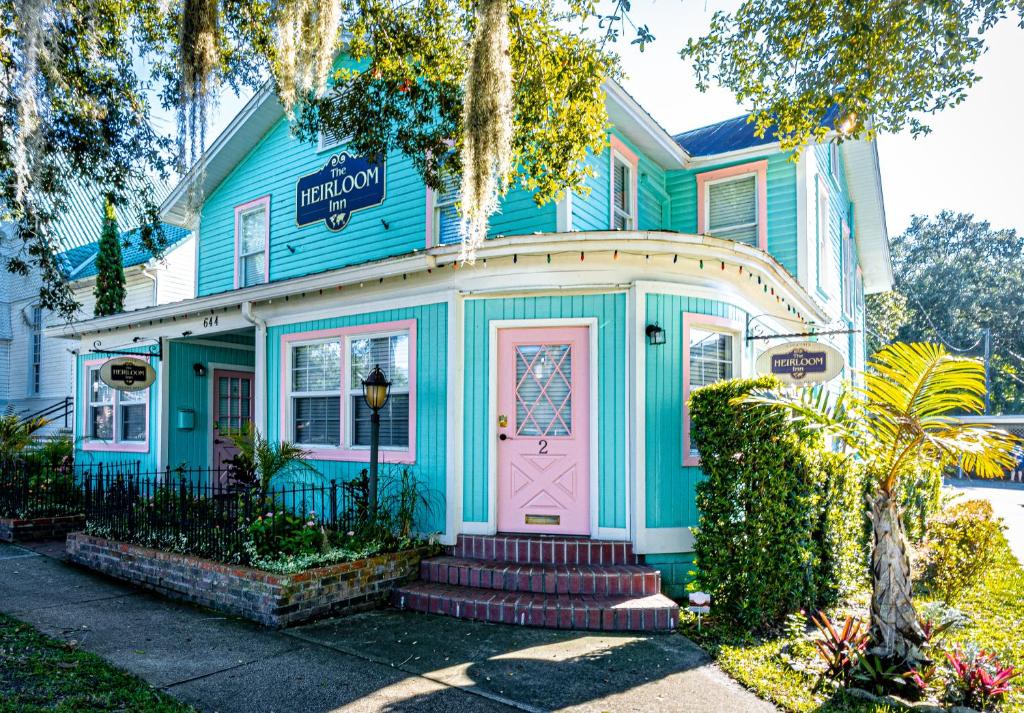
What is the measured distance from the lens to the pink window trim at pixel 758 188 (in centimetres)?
1000

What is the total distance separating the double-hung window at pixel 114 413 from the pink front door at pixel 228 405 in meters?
1.09

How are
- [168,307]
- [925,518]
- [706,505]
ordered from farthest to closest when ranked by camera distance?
[168,307], [925,518], [706,505]

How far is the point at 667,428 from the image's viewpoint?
6.52 meters

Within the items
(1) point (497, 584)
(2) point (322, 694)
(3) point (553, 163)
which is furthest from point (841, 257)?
(2) point (322, 694)

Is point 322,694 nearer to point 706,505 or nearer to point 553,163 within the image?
point 706,505

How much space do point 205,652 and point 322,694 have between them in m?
1.25

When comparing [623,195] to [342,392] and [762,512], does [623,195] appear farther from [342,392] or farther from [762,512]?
[762,512]

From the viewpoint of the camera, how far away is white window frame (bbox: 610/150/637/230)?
895cm

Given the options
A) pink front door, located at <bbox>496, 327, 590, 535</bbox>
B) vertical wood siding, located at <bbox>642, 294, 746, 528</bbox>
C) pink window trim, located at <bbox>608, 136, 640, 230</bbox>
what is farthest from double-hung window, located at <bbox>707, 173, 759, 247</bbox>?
pink front door, located at <bbox>496, 327, 590, 535</bbox>

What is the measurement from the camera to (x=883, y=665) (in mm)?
4070

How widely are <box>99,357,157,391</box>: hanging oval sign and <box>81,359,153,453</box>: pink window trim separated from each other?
1.09m

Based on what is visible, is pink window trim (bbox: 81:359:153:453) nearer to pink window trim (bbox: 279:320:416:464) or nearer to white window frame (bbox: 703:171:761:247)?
pink window trim (bbox: 279:320:416:464)

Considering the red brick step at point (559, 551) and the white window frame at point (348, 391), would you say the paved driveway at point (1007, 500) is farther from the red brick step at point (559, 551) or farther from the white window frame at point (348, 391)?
the white window frame at point (348, 391)

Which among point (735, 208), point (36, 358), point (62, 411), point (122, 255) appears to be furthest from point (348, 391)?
point (36, 358)
